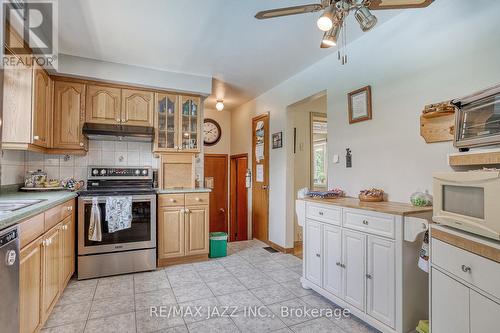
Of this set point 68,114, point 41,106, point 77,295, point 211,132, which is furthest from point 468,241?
point 211,132

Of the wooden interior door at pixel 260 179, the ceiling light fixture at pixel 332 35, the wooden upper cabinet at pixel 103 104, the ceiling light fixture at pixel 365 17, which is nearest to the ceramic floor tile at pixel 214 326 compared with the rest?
the ceiling light fixture at pixel 332 35

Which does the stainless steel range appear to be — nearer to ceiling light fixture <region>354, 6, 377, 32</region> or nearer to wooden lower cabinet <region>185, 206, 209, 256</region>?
wooden lower cabinet <region>185, 206, 209, 256</region>

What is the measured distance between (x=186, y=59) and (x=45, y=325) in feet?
9.60

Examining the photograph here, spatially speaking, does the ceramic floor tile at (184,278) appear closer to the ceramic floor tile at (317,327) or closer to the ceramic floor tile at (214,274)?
the ceramic floor tile at (214,274)

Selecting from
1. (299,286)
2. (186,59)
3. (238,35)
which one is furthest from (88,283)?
(238,35)

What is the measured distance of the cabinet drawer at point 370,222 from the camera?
1.94 m

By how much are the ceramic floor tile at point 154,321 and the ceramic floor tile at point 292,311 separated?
817mm

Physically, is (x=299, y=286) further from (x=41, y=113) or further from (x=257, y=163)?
(x=41, y=113)

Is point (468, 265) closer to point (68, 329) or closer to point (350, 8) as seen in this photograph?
point (350, 8)

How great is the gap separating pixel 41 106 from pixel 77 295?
201 centimetres

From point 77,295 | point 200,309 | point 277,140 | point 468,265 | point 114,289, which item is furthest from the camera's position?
point 277,140

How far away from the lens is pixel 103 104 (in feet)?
11.5

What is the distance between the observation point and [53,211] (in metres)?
2.24

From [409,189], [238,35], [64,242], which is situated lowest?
[64,242]
